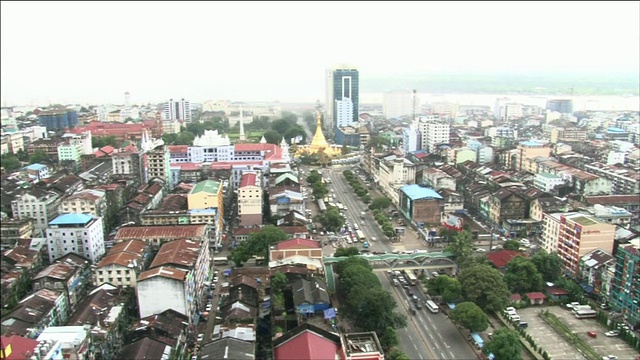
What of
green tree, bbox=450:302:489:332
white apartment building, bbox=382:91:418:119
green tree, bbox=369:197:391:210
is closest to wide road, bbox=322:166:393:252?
green tree, bbox=369:197:391:210

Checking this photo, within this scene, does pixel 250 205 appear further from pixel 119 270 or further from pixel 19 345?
pixel 19 345

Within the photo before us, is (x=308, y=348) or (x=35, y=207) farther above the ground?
(x=35, y=207)

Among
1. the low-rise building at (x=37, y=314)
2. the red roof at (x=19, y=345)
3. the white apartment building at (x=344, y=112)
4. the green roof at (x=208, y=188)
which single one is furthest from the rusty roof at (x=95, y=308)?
the white apartment building at (x=344, y=112)

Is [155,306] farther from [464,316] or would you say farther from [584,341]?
[584,341]

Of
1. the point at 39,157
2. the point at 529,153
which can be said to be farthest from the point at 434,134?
the point at 39,157

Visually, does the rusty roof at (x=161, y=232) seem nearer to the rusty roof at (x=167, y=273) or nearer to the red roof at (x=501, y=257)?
the rusty roof at (x=167, y=273)

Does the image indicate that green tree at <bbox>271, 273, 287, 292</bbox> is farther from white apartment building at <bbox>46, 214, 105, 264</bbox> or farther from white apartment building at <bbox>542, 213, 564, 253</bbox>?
white apartment building at <bbox>542, 213, 564, 253</bbox>
